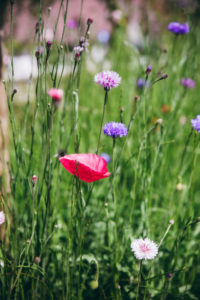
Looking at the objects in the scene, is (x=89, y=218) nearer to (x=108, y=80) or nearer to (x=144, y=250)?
(x=144, y=250)

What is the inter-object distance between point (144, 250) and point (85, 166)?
0.66ft

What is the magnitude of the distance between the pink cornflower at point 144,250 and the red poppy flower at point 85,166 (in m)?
0.15

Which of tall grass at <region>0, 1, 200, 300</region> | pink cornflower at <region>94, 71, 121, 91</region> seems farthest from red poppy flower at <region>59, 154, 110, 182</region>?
pink cornflower at <region>94, 71, 121, 91</region>

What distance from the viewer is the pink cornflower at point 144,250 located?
54 cm

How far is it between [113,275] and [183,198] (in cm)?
38

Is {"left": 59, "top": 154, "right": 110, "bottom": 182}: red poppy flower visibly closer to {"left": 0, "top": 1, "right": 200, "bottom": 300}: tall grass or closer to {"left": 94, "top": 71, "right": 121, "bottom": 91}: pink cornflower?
{"left": 0, "top": 1, "right": 200, "bottom": 300}: tall grass

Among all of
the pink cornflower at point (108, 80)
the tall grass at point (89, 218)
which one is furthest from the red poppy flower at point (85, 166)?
the pink cornflower at point (108, 80)

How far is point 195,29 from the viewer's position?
1.43 metres

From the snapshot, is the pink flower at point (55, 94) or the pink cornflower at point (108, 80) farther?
the pink cornflower at point (108, 80)

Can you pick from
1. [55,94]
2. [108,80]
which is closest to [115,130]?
[108,80]

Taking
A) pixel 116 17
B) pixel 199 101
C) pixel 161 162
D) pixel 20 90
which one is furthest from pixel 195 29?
pixel 20 90

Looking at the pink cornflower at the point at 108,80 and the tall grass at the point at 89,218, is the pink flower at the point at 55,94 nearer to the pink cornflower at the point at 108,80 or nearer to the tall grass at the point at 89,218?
the tall grass at the point at 89,218

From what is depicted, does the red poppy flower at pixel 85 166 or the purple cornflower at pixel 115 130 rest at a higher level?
the purple cornflower at pixel 115 130

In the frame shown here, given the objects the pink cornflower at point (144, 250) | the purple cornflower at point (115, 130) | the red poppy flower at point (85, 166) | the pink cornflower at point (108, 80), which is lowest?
the pink cornflower at point (144, 250)
